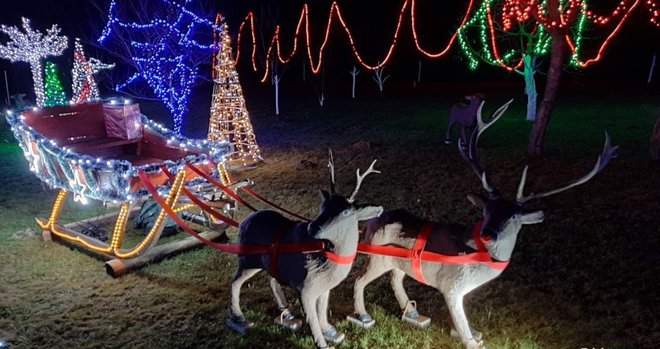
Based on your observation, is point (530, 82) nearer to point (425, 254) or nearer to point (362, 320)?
point (362, 320)

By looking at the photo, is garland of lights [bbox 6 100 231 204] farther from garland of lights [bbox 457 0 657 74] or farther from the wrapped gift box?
garland of lights [bbox 457 0 657 74]

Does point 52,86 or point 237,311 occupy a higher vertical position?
point 52,86

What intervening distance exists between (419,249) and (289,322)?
1540 mm

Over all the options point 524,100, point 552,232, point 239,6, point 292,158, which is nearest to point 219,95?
point 292,158

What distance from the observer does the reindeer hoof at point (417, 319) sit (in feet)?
16.3

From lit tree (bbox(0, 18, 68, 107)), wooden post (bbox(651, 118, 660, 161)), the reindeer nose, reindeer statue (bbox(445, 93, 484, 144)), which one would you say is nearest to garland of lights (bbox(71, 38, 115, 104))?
lit tree (bbox(0, 18, 68, 107))

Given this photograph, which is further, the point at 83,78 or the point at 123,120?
the point at 83,78

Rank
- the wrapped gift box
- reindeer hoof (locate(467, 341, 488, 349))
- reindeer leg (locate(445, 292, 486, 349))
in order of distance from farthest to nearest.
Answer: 1. the wrapped gift box
2. reindeer hoof (locate(467, 341, 488, 349))
3. reindeer leg (locate(445, 292, 486, 349))

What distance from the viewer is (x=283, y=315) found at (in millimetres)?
5062

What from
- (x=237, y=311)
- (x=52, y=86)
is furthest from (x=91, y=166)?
(x=52, y=86)

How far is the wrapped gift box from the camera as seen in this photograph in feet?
25.8

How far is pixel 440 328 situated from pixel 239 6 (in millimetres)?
28756

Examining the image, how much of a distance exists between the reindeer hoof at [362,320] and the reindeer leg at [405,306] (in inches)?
12.8

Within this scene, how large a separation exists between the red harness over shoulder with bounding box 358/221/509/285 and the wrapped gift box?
194 inches
